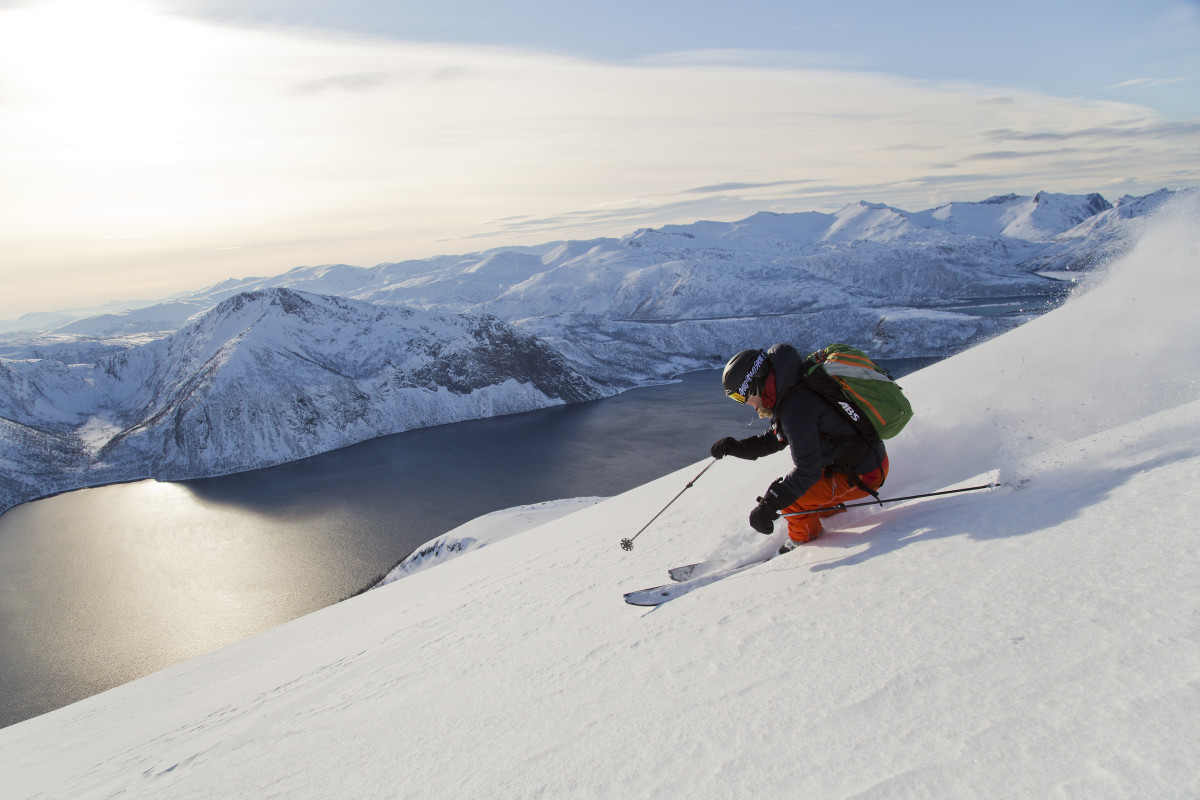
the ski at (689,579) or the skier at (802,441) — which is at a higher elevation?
the skier at (802,441)

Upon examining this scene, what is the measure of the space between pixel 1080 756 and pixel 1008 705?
15.7 inches

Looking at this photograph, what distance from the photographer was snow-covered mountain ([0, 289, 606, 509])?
90188 millimetres

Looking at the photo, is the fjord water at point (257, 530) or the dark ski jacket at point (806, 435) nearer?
the dark ski jacket at point (806, 435)

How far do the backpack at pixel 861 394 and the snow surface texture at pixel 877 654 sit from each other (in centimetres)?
88

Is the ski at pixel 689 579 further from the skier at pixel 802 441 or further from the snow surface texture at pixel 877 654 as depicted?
the skier at pixel 802 441

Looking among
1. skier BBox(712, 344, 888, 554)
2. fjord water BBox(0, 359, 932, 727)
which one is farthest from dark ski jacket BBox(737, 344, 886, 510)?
fjord water BBox(0, 359, 932, 727)

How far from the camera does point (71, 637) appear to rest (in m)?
38.7

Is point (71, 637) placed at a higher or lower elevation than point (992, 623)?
lower

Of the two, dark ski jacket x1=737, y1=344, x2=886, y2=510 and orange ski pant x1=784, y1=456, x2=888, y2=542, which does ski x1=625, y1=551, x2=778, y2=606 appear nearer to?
orange ski pant x1=784, y1=456, x2=888, y2=542

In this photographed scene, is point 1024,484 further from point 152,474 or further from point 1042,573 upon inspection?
point 152,474

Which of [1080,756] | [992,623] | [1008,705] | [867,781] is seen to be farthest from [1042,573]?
[867,781]

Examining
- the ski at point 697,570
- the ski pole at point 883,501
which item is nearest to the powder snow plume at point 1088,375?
the ski pole at point 883,501

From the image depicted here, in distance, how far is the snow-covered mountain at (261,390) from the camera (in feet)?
296

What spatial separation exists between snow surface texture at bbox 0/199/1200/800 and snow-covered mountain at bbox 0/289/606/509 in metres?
98.3
